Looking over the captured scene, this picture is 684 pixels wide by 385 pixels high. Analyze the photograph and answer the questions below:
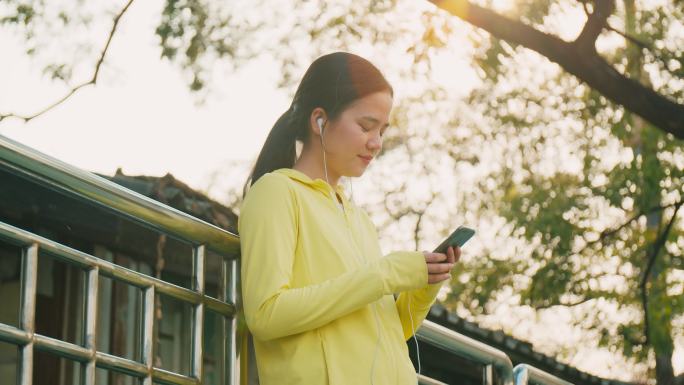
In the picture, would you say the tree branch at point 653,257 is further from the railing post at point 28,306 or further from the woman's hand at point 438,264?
the railing post at point 28,306

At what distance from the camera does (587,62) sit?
18.2 feet

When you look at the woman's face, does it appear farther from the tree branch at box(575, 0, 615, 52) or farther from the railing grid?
the tree branch at box(575, 0, 615, 52)

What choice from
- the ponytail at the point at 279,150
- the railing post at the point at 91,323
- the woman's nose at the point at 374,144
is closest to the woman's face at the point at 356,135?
the woman's nose at the point at 374,144

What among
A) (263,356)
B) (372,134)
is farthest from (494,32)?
(263,356)

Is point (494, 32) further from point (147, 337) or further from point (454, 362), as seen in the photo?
point (454, 362)

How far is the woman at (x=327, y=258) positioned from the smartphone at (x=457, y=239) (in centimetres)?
2

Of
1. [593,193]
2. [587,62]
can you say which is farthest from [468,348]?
[593,193]

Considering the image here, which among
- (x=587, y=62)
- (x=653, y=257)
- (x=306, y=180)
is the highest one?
(x=653, y=257)

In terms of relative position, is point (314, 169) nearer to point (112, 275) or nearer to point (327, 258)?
point (327, 258)

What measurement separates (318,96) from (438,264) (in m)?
0.58

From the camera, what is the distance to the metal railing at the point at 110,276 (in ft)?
7.73

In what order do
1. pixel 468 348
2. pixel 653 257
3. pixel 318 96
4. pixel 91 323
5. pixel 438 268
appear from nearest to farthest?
1. pixel 91 323
2. pixel 438 268
3. pixel 318 96
4. pixel 468 348
5. pixel 653 257

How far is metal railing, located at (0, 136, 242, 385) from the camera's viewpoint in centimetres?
236

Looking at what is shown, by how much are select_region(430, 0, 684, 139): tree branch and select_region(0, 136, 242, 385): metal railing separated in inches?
114
